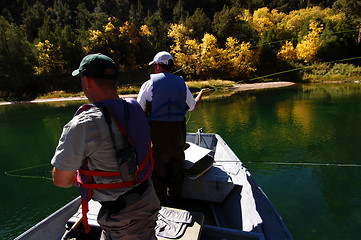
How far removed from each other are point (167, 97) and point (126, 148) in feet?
4.72

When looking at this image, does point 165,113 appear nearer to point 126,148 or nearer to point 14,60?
point 126,148

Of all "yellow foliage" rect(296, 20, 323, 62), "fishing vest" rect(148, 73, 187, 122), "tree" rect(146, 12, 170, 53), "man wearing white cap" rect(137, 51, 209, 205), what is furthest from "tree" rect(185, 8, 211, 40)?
"fishing vest" rect(148, 73, 187, 122)

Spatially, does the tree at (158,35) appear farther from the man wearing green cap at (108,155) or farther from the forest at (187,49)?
the man wearing green cap at (108,155)

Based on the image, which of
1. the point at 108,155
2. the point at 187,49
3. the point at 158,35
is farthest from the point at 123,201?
the point at 158,35

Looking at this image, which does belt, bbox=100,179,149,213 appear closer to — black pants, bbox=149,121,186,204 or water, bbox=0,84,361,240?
black pants, bbox=149,121,186,204

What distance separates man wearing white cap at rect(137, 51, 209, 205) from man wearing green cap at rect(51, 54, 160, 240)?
1196 mm

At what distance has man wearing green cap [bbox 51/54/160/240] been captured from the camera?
4.64 ft

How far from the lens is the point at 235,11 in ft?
134

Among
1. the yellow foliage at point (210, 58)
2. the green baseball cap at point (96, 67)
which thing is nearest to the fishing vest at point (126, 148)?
the green baseball cap at point (96, 67)

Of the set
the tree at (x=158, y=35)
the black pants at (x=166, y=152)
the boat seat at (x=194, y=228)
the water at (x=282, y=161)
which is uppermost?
the tree at (x=158, y=35)

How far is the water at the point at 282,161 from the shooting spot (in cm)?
535

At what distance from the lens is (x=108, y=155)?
1.50 meters

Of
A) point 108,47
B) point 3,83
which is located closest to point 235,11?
point 108,47

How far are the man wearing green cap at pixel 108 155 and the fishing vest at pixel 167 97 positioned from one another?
1.18 meters
